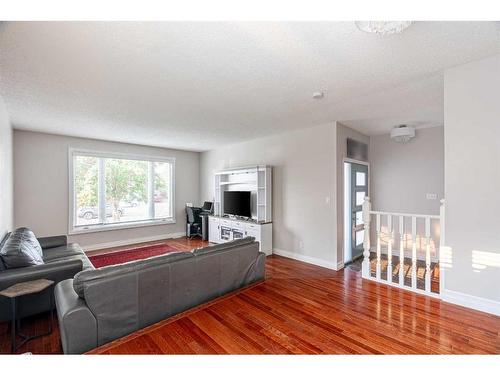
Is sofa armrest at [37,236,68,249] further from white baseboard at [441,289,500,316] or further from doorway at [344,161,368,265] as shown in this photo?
white baseboard at [441,289,500,316]

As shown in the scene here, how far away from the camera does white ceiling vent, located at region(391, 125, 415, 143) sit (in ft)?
14.1

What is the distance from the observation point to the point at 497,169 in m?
2.20

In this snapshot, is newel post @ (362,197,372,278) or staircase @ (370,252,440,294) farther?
newel post @ (362,197,372,278)

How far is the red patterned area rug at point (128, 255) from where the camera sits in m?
4.50

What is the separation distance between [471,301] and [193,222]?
567 cm

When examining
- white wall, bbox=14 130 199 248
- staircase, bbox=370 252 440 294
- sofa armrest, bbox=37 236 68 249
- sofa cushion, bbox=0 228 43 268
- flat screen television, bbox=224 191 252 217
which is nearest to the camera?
sofa cushion, bbox=0 228 43 268

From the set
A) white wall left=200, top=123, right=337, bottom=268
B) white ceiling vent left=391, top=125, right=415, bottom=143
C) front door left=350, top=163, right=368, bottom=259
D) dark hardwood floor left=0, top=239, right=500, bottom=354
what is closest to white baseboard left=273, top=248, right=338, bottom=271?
white wall left=200, top=123, right=337, bottom=268

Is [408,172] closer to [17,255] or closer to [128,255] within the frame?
[128,255]

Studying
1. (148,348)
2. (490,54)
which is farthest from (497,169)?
(148,348)

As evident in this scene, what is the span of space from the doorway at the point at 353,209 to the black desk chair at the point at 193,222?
3967 millimetres

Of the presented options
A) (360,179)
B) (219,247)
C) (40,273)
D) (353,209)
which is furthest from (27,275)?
(360,179)

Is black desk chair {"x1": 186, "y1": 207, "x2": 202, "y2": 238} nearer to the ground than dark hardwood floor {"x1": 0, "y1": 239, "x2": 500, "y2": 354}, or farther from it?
farther from it

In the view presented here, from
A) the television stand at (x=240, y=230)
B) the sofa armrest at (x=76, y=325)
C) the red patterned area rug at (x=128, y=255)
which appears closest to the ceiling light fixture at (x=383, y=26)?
the sofa armrest at (x=76, y=325)
